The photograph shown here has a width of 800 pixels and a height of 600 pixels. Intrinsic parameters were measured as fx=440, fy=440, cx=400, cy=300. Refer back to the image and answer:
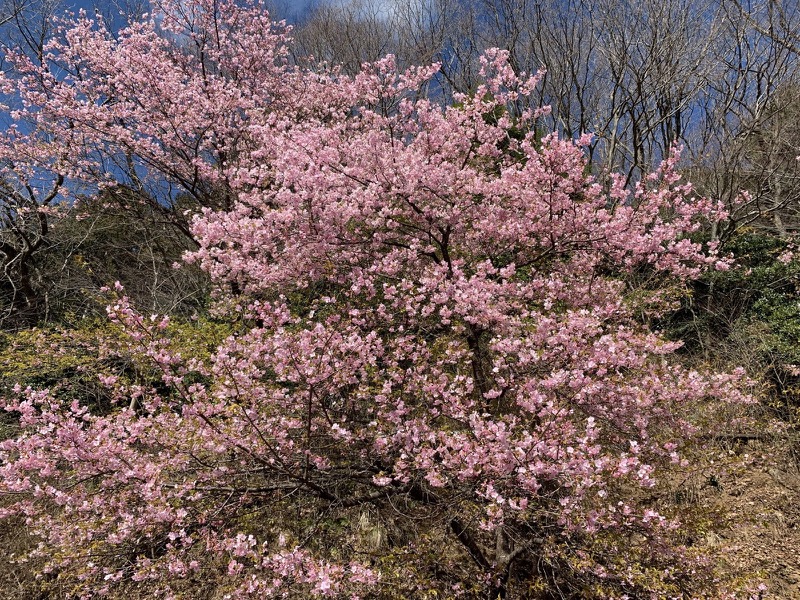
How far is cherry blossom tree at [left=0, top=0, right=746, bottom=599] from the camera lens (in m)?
3.14

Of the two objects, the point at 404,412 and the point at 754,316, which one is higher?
the point at 754,316

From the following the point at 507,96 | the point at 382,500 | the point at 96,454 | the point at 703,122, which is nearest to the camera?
the point at 96,454

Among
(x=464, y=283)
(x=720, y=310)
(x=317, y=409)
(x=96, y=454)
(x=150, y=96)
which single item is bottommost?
(x=96, y=454)

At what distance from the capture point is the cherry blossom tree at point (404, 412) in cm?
314

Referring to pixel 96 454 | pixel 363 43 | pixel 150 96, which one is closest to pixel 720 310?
pixel 96 454

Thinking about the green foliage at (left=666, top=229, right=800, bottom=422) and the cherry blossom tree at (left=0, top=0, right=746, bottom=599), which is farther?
the green foliage at (left=666, top=229, right=800, bottom=422)

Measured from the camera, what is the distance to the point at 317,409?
13.1ft

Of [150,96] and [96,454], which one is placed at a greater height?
[150,96]

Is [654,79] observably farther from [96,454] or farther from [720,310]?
[96,454]

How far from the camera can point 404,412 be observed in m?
3.69

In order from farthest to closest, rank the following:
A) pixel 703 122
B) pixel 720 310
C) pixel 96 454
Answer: pixel 703 122, pixel 720 310, pixel 96 454

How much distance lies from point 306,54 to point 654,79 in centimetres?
1108

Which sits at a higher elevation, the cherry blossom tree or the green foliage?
the green foliage

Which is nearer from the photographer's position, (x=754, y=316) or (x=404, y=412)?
(x=404, y=412)
